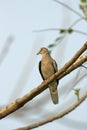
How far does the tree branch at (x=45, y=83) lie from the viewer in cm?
125

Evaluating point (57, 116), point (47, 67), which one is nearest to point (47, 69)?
point (47, 67)

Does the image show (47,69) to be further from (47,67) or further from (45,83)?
(45,83)

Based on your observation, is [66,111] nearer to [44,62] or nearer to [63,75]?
[63,75]

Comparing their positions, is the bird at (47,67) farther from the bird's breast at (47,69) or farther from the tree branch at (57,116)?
the tree branch at (57,116)

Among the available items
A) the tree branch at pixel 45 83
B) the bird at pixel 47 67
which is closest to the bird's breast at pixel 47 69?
the bird at pixel 47 67

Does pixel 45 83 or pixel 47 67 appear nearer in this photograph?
pixel 45 83

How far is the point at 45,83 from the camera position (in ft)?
4.28

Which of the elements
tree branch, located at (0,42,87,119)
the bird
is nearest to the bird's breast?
the bird

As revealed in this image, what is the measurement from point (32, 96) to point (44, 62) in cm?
230

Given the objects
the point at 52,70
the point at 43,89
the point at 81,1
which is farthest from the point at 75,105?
the point at 52,70

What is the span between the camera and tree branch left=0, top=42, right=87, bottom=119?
4.10ft

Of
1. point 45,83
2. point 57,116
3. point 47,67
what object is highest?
point 45,83

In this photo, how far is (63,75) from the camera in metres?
1.32

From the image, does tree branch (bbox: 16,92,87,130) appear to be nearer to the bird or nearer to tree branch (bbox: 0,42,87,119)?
tree branch (bbox: 0,42,87,119)
